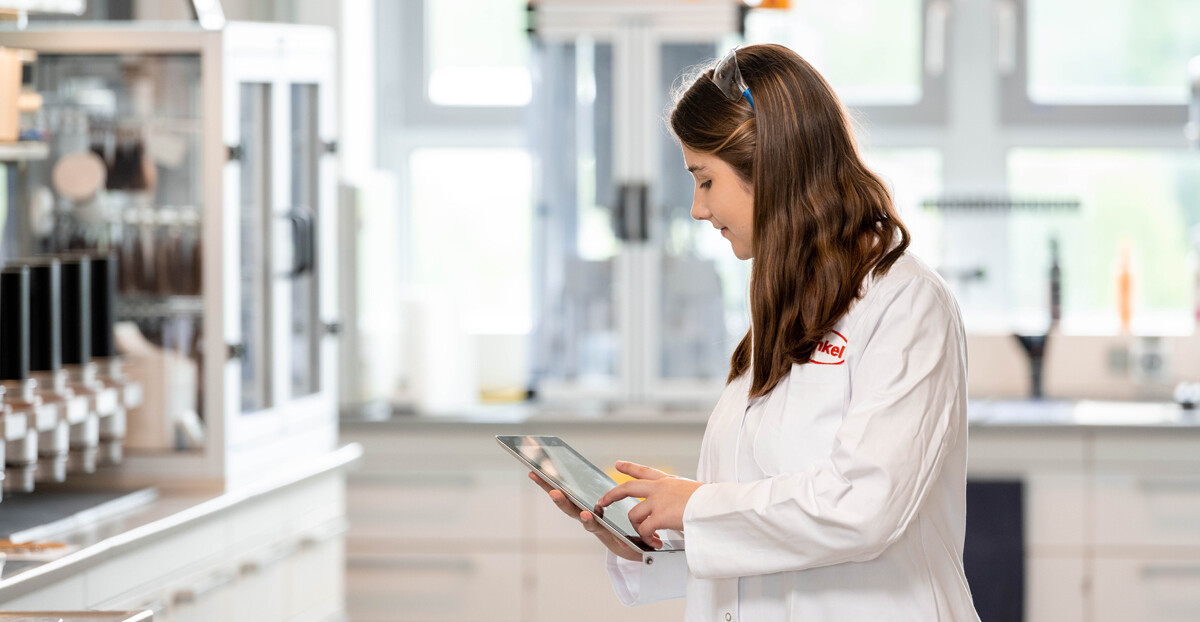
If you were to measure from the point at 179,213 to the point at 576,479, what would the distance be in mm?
1256

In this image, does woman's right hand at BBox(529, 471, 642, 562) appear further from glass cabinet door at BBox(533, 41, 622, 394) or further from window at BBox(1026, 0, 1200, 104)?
window at BBox(1026, 0, 1200, 104)

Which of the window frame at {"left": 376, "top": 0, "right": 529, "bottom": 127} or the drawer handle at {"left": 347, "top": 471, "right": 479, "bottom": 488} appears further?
the window frame at {"left": 376, "top": 0, "right": 529, "bottom": 127}

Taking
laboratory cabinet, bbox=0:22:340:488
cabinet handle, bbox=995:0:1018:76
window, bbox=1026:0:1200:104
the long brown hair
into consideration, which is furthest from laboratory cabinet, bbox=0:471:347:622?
window, bbox=1026:0:1200:104

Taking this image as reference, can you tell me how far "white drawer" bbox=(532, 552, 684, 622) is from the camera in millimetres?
3121

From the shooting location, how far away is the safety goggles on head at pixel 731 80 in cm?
135

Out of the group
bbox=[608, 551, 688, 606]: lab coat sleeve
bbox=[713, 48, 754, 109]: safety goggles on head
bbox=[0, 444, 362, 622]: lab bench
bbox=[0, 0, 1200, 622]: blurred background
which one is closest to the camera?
bbox=[713, 48, 754, 109]: safety goggles on head

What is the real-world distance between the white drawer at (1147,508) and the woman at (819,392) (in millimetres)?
1853

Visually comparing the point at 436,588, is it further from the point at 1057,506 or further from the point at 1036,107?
the point at 1036,107

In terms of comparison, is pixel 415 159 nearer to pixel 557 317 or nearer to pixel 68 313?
pixel 557 317

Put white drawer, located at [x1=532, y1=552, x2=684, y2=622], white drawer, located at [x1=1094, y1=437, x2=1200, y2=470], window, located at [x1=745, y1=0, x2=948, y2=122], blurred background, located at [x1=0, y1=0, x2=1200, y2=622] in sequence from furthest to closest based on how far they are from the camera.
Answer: window, located at [x1=745, y1=0, x2=948, y2=122] → white drawer, located at [x1=532, y1=552, x2=684, y2=622] → white drawer, located at [x1=1094, y1=437, x2=1200, y2=470] → blurred background, located at [x1=0, y1=0, x2=1200, y2=622]

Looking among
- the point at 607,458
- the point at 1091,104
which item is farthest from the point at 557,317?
the point at 1091,104

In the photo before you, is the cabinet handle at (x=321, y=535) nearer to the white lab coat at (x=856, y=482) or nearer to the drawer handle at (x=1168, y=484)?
the white lab coat at (x=856, y=482)

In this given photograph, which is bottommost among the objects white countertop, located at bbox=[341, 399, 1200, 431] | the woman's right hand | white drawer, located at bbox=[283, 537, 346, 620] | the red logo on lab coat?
white drawer, located at bbox=[283, 537, 346, 620]

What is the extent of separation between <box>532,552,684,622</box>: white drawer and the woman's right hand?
1.61m
